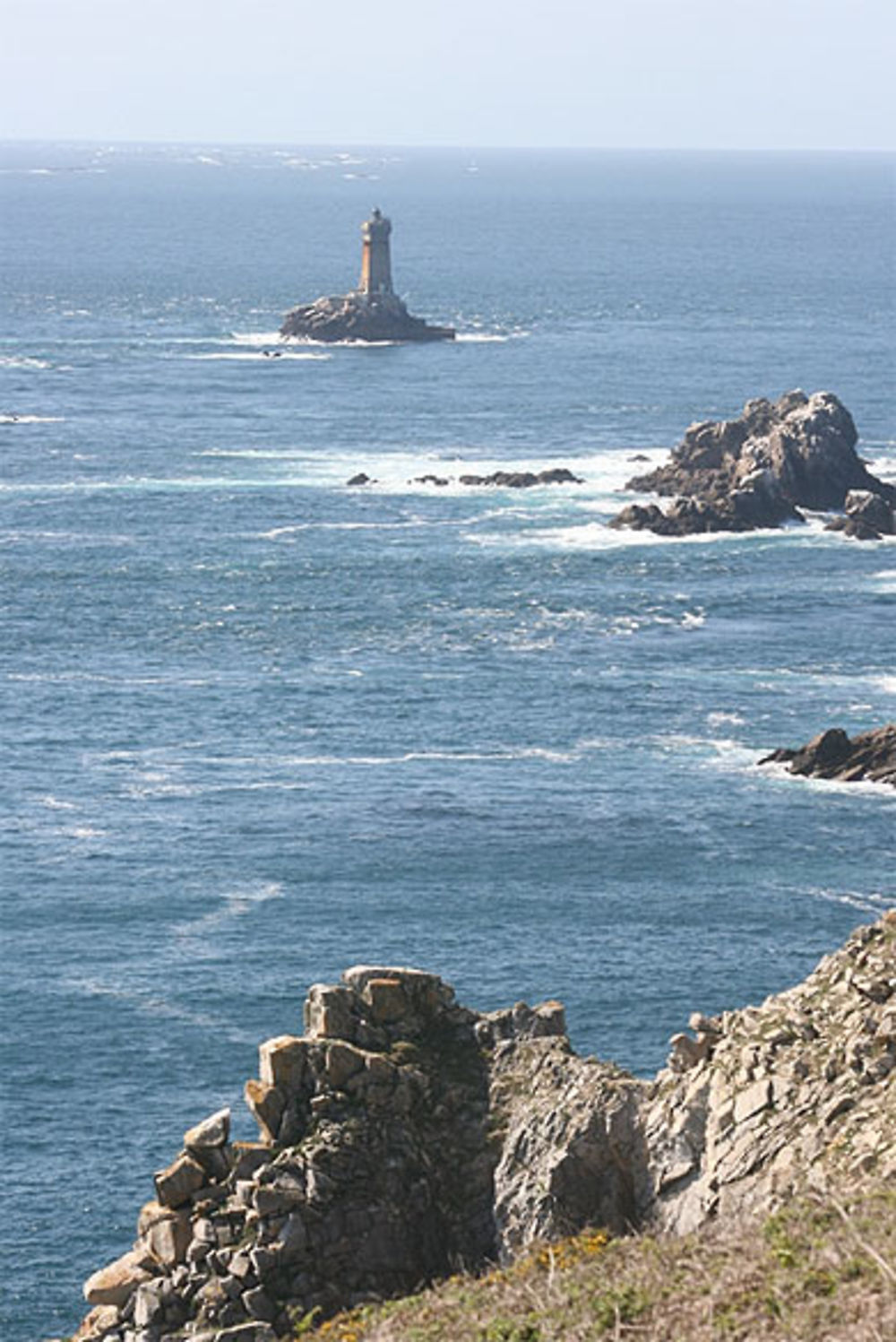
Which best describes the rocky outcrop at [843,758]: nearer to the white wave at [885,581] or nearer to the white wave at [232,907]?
the white wave at [232,907]

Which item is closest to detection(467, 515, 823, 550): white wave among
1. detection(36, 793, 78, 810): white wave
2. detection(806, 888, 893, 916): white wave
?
detection(36, 793, 78, 810): white wave

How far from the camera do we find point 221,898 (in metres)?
82.9

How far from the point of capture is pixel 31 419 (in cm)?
19050

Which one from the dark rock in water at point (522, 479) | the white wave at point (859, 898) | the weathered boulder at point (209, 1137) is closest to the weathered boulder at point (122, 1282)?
the weathered boulder at point (209, 1137)

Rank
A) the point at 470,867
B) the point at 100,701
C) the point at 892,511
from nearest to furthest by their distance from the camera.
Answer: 1. the point at 470,867
2. the point at 100,701
3. the point at 892,511

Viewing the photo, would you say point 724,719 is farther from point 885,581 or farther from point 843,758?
point 885,581

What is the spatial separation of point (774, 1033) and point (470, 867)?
54.5 m

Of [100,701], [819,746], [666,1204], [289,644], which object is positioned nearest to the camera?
[666,1204]

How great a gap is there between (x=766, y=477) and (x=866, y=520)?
692cm

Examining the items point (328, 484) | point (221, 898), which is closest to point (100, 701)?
point (221, 898)

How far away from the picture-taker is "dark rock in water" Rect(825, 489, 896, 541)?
14662 centimetres

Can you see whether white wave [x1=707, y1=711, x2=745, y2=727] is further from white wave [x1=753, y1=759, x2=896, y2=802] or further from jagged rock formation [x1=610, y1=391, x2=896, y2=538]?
jagged rock formation [x1=610, y1=391, x2=896, y2=538]

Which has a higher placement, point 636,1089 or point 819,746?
point 636,1089

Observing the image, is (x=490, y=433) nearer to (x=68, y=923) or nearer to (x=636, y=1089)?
(x=68, y=923)
